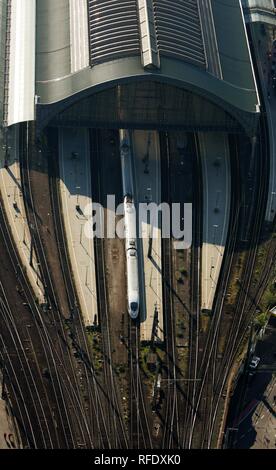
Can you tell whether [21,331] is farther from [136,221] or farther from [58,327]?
[136,221]

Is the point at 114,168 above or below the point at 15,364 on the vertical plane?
above

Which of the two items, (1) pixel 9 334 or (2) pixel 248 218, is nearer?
(1) pixel 9 334

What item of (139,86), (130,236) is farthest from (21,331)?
(139,86)

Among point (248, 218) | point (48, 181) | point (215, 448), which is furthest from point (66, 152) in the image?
point (215, 448)

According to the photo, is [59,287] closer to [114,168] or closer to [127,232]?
[127,232]

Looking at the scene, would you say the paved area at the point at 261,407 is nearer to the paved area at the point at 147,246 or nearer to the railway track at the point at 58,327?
the paved area at the point at 147,246
